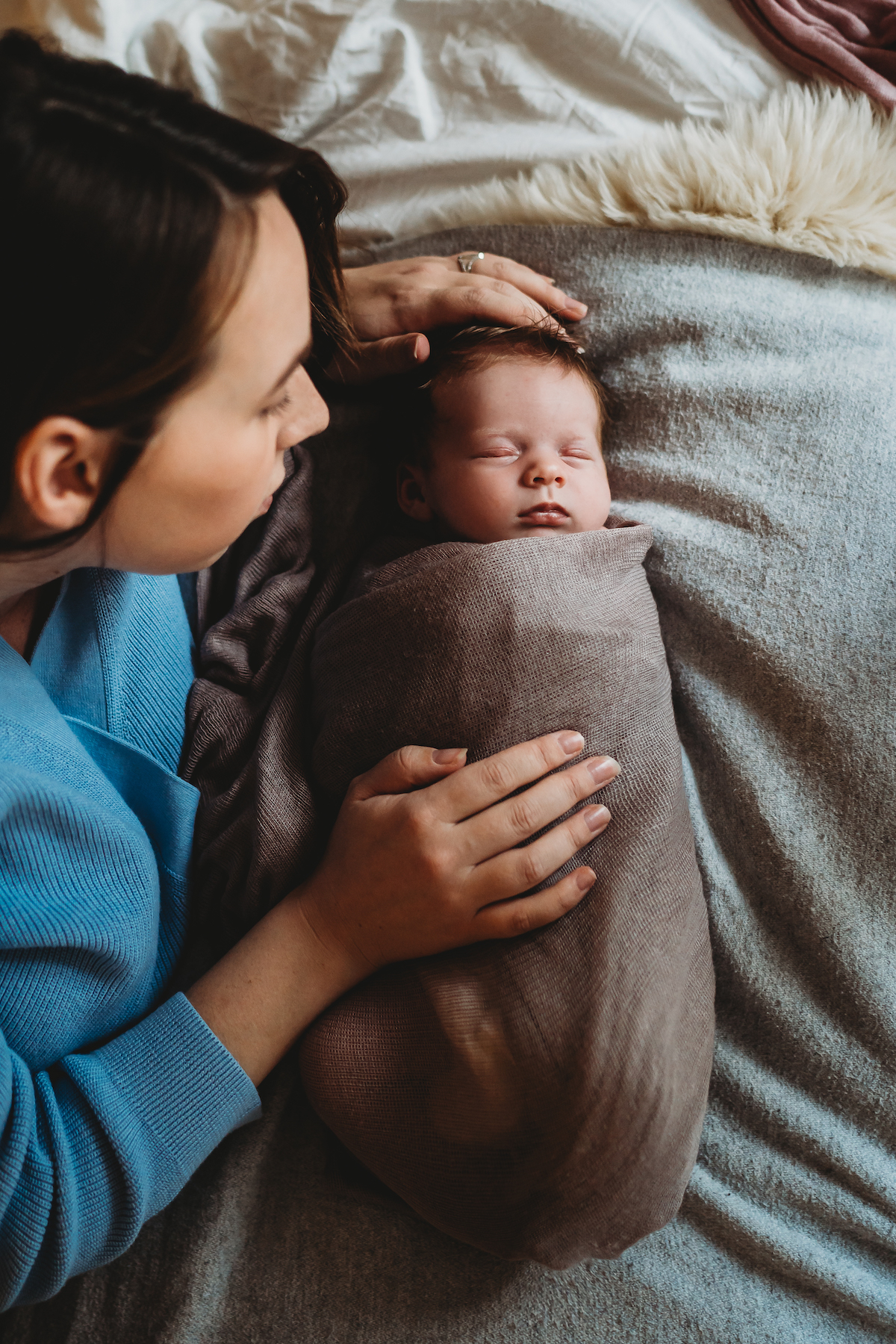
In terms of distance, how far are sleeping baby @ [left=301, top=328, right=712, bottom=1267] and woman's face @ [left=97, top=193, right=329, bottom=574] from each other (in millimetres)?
240

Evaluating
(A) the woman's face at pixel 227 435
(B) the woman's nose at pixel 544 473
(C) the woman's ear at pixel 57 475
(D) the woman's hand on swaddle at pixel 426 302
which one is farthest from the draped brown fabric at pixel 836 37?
(C) the woman's ear at pixel 57 475

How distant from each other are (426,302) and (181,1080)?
3.04 ft

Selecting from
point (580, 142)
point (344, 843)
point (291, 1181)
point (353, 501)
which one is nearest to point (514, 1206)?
point (291, 1181)

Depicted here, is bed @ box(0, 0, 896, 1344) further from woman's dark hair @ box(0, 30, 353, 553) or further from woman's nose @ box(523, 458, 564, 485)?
woman's dark hair @ box(0, 30, 353, 553)

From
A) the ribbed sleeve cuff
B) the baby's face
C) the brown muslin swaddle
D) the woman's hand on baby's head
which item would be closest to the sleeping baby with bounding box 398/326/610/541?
the baby's face

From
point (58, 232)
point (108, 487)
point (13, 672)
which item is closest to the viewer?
point (58, 232)

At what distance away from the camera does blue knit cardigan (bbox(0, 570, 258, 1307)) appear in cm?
79

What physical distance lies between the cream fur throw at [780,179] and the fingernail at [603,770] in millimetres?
681

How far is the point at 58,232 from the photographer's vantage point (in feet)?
2.08

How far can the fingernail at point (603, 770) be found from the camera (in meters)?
0.92

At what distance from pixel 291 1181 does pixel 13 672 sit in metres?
0.60

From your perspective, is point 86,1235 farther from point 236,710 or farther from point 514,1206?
point 236,710

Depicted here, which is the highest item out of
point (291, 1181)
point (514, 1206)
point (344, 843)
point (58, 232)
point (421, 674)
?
point (58, 232)

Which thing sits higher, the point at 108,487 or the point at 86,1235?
the point at 108,487
